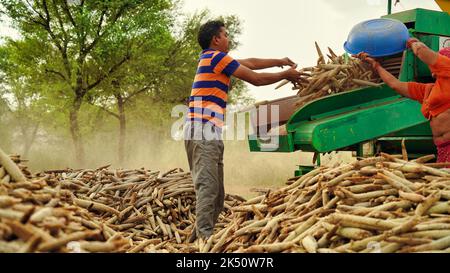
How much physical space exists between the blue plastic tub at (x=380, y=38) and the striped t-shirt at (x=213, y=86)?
239 cm

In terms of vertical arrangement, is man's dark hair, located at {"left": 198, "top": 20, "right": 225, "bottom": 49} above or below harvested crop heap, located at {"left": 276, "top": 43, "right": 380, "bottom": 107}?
above

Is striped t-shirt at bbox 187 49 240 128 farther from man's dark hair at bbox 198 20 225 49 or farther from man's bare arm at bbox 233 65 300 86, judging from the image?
man's dark hair at bbox 198 20 225 49

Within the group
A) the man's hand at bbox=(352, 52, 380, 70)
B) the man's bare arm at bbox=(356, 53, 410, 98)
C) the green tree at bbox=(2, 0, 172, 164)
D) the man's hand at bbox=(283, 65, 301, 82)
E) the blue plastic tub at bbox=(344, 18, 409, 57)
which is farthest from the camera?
the green tree at bbox=(2, 0, 172, 164)

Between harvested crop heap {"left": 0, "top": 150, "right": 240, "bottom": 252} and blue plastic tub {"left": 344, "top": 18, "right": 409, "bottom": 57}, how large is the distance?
3128 millimetres

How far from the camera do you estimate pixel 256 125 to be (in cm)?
764

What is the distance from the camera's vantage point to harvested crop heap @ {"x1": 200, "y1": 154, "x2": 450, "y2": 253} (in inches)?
138

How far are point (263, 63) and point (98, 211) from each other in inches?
119

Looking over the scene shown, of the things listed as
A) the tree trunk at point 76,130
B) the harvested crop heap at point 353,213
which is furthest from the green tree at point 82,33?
the harvested crop heap at point 353,213

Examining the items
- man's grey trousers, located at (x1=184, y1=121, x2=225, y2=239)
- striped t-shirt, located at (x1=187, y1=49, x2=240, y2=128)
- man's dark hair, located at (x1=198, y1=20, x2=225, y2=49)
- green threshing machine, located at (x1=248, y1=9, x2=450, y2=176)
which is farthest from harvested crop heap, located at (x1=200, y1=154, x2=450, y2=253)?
man's dark hair, located at (x1=198, y1=20, x2=225, y2=49)

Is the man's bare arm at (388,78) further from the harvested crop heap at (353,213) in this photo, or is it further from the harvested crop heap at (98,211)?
the harvested crop heap at (98,211)

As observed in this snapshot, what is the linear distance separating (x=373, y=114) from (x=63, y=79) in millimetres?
18478

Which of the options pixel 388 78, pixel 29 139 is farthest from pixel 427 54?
pixel 29 139

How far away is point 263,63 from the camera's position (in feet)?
22.7
